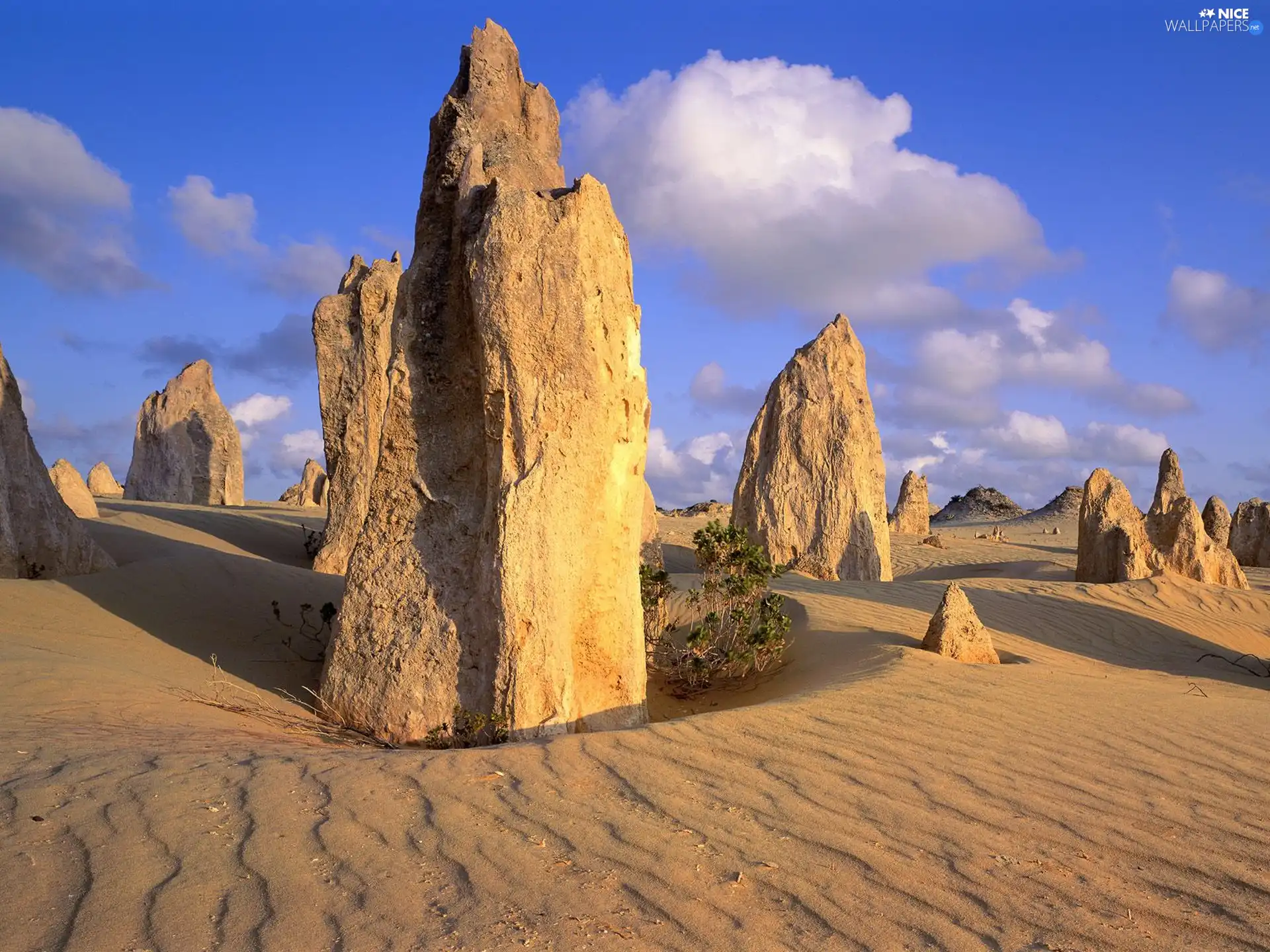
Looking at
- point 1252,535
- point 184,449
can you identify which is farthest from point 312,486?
point 1252,535

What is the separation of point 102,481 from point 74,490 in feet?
48.8

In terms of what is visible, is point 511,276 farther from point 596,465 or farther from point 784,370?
point 784,370

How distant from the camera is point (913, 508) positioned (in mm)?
28672

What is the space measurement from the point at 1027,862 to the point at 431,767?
2272 mm

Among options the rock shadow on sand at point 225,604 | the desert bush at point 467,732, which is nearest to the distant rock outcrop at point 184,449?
the rock shadow on sand at point 225,604

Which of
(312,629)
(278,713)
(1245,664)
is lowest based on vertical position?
(1245,664)

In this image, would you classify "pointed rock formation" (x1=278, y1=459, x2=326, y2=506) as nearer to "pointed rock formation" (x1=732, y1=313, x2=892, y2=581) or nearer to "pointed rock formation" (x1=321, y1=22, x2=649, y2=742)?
"pointed rock formation" (x1=732, y1=313, x2=892, y2=581)

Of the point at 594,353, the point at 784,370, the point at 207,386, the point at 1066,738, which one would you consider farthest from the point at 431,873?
the point at 207,386

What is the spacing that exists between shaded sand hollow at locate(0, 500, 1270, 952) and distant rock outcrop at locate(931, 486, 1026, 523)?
3979 cm

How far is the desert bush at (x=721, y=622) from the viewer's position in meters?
7.48

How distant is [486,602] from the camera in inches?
204

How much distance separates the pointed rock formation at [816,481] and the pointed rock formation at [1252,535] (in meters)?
10.8

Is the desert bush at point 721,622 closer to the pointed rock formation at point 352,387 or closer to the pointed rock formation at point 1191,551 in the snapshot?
the pointed rock formation at point 352,387

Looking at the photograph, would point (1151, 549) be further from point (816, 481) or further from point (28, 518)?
point (28, 518)
